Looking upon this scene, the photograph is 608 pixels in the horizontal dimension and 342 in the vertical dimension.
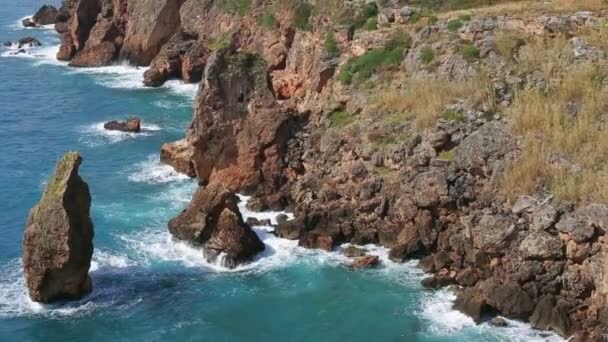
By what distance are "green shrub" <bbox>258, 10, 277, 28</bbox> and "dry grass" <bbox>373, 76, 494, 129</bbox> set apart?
2337 centimetres

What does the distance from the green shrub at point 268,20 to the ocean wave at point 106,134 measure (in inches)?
480

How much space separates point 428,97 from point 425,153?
3824mm

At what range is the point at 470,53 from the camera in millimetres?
47375

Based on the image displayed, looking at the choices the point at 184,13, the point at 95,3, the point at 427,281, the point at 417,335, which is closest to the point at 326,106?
the point at 427,281

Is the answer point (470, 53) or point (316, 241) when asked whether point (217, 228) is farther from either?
point (470, 53)

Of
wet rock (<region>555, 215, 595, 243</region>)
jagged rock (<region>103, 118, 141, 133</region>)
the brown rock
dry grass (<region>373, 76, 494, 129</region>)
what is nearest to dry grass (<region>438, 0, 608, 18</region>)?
dry grass (<region>373, 76, 494, 129</region>)

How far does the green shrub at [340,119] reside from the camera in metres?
48.7

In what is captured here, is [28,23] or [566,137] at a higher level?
[566,137]

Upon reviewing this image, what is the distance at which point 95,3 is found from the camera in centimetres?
9075

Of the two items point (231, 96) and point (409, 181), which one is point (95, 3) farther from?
point (409, 181)

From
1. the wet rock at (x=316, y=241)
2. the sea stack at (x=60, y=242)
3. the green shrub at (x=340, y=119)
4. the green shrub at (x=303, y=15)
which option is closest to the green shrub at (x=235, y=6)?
the green shrub at (x=303, y=15)

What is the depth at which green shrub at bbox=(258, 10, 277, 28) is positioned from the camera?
69.6m

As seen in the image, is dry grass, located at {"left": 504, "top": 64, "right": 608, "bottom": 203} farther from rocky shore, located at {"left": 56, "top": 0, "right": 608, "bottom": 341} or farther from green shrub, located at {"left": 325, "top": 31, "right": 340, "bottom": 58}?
green shrub, located at {"left": 325, "top": 31, "right": 340, "bottom": 58}

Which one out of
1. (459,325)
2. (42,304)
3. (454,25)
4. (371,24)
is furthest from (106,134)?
(459,325)
